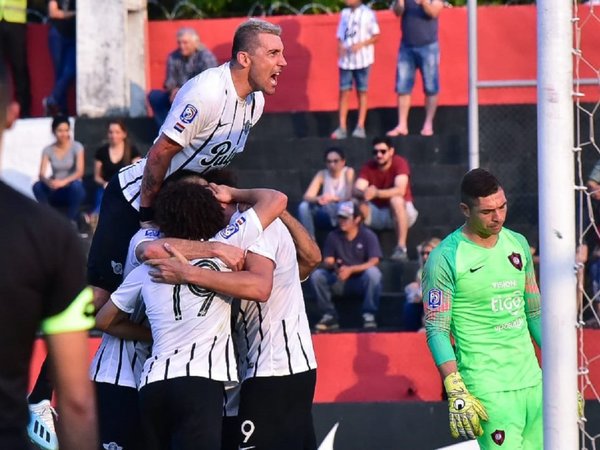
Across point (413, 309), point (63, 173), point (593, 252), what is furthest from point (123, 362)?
point (63, 173)

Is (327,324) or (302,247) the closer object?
(302,247)

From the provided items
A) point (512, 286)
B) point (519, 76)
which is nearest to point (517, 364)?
point (512, 286)

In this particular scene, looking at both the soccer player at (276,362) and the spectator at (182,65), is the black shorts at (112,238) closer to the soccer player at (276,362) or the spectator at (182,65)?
the soccer player at (276,362)

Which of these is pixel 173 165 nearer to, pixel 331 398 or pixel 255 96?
pixel 255 96

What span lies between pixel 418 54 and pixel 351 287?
125 inches

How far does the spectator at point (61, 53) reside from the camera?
15141 millimetres

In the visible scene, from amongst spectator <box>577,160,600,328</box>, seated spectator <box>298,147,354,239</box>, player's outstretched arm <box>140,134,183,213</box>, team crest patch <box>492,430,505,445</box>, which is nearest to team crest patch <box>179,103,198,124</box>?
player's outstretched arm <box>140,134,183,213</box>

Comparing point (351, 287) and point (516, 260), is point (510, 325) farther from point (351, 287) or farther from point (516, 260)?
point (351, 287)

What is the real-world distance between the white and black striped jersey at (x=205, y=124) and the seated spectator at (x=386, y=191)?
593cm

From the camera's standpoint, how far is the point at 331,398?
355 inches

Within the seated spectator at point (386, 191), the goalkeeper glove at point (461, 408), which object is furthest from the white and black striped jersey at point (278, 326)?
the seated spectator at point (386, 191)

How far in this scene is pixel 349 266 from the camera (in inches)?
448

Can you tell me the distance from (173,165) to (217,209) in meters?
0.47

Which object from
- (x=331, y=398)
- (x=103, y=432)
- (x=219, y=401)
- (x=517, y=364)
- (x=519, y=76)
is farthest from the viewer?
(x=519, y=76)
